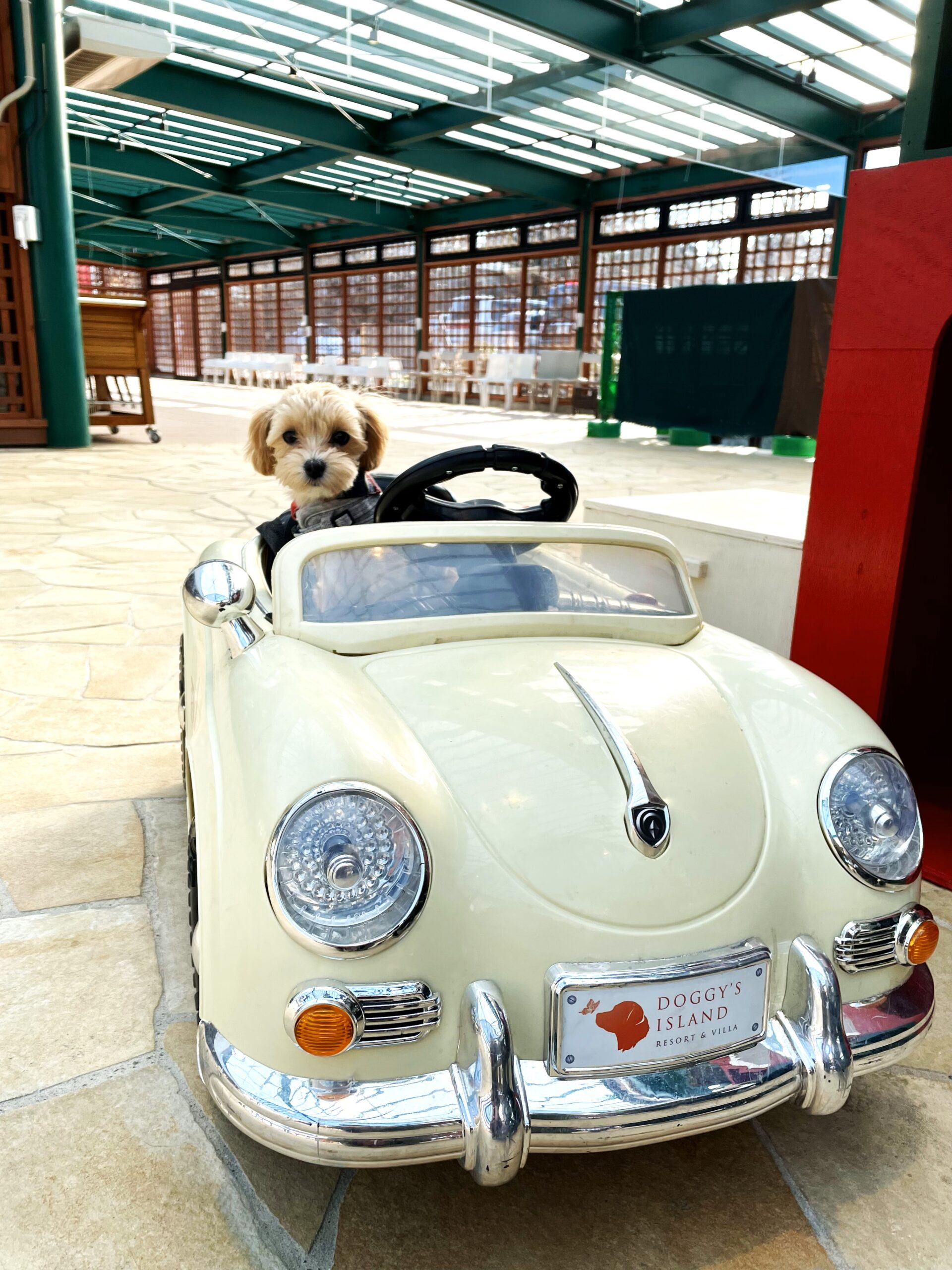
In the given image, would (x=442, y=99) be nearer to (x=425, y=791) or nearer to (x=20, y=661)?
(x=20, y=661)

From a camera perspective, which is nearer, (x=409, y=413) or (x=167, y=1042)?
(x=167, y=1042)

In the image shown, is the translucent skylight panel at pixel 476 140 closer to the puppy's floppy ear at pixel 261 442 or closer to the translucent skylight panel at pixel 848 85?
the translucent skylight panel at pixel 848 85

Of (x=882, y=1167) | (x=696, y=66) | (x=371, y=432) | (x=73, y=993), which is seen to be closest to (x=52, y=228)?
(x=696, y=66)

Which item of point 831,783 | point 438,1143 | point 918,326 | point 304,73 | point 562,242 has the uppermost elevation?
point 304,73

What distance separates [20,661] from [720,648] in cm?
256


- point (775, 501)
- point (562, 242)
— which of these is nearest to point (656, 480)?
point (775, 501)

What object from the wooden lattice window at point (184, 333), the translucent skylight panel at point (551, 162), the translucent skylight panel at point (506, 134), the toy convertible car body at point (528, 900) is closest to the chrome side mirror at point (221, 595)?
the toy convertible car body at point (528, 900)

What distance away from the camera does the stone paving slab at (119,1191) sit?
1163 mm

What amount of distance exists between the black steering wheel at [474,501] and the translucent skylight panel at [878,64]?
9.94 m

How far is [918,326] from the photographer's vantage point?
2.17 meters

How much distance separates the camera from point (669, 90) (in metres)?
10.8

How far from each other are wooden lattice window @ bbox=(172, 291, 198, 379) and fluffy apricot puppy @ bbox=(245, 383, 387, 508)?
28.6 m

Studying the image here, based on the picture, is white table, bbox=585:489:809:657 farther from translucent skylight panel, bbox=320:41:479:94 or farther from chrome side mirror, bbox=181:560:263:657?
translucent skylight panel, bbox=320:41:479:94

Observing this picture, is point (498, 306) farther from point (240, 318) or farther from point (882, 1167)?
point (882, 1167)
